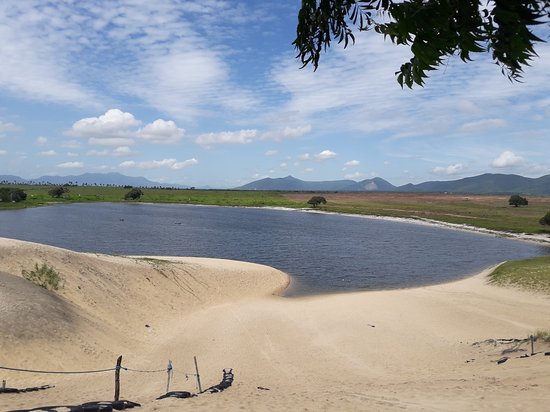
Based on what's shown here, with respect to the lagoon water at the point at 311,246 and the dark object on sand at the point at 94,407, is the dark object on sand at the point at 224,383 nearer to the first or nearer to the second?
the dark object on sand at the point at 94,407

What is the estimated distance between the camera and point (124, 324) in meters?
26.1

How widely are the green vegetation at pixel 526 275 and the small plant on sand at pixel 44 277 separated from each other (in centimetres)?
3769

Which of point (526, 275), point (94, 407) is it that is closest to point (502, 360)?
point (94, 407)

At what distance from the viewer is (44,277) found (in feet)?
84.7

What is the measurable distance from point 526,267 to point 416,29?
153 feet

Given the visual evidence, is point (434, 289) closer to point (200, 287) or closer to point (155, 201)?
point (200, 287)

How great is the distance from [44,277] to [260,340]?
13.9 metres

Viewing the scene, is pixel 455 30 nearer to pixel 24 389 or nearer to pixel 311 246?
pixel 24 389

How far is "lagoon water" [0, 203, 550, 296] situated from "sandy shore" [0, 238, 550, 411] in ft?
29.9

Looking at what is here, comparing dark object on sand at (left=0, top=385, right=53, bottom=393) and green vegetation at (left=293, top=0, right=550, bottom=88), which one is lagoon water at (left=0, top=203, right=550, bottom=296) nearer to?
dark object on sand at (left=0, top=385, right=53, bottom=393)

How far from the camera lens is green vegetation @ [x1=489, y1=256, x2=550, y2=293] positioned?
37.1m

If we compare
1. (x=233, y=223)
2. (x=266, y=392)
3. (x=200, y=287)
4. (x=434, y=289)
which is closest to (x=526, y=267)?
(x=434, y=289)

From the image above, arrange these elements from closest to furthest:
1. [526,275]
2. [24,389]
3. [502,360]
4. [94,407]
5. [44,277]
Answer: [94,407]
[24,389]
[502,360]
[44,277]
[526,275]

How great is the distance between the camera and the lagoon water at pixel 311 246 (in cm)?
4794
